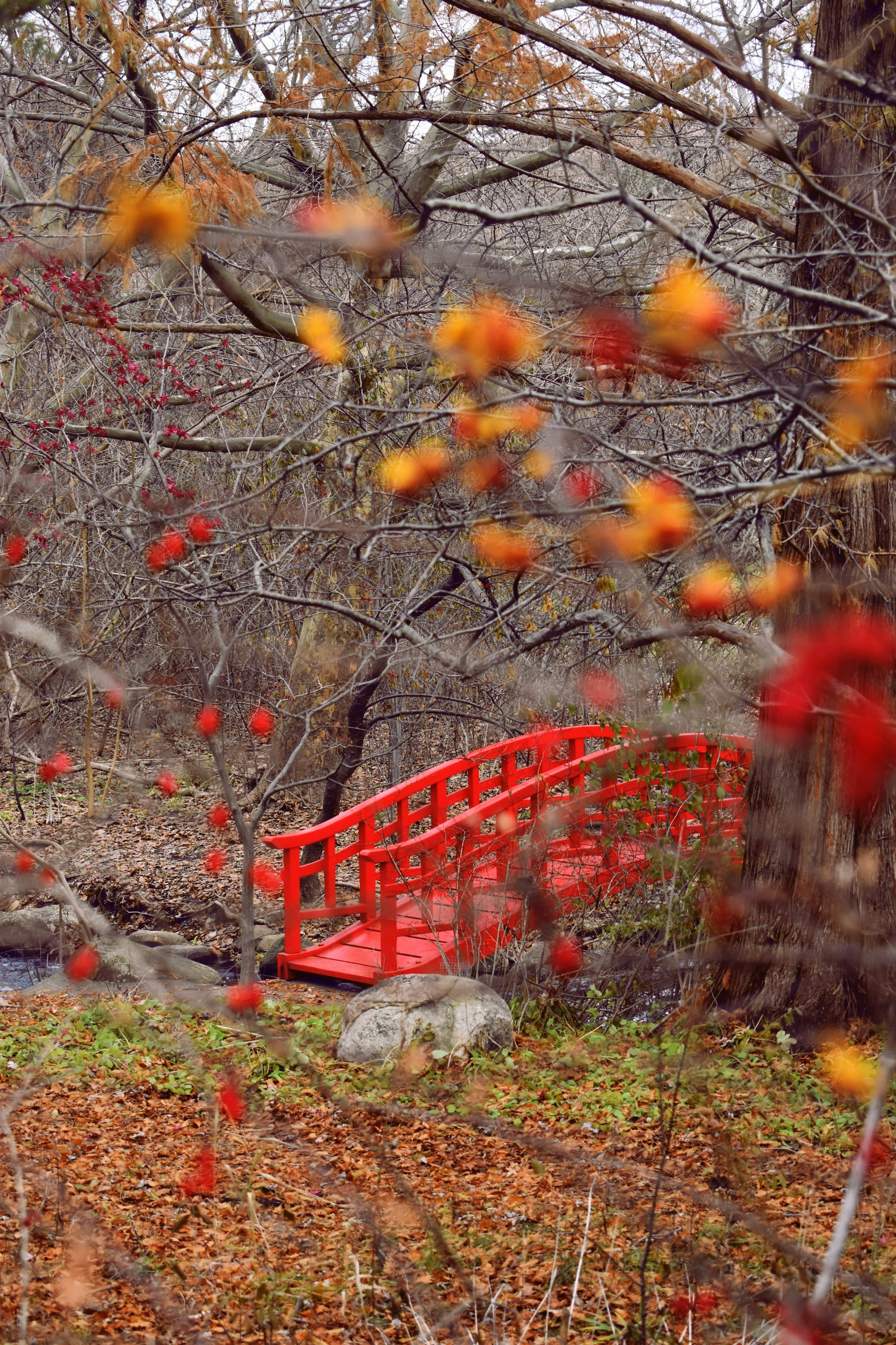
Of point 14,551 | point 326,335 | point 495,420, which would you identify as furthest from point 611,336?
point 14,551

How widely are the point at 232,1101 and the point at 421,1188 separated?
0.94m

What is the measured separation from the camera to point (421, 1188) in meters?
5.19

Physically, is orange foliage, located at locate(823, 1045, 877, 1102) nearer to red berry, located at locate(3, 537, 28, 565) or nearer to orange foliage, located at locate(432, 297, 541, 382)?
orange foliage, located at locate(432, 297, 541, 382)

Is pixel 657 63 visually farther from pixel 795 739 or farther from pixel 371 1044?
pixel 371 1044

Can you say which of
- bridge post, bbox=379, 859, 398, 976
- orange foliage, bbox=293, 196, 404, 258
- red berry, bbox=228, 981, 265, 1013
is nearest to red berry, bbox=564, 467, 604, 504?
orange foliage, bbox=293, 196, 404, 258

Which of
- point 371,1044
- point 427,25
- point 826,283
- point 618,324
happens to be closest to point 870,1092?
point 371,1044

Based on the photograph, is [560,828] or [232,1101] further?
[560,828]

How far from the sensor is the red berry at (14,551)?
8531 millimetres

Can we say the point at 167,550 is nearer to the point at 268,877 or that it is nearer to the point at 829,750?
the point at 829,750

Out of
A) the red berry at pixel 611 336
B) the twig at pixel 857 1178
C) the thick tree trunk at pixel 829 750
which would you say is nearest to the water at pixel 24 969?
the thick tree trunk at pixel 829 750

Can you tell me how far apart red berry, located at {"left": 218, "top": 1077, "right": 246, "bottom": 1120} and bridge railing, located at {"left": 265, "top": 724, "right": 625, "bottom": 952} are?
2.70m

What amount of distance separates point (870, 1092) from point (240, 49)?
28.9 ft

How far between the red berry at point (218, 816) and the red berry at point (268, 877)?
0.55m

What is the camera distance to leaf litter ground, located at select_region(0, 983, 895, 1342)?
3.83m
